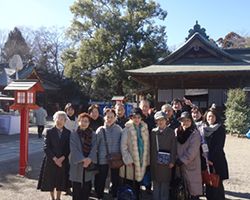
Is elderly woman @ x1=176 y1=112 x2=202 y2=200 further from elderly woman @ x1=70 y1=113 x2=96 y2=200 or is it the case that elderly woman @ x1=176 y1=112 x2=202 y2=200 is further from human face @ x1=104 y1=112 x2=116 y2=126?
elderly woman @ x1=70 y1=113 x2=96 y2=200

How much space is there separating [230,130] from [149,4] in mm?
19763

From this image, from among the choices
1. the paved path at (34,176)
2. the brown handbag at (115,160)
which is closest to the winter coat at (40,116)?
the paved path at (34,176)

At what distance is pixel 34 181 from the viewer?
7.79 m

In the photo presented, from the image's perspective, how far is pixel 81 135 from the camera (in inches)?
223

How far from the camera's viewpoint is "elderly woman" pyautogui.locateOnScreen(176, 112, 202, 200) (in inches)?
220

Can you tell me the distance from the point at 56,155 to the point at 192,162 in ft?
6.69

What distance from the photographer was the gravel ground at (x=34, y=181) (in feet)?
22.1

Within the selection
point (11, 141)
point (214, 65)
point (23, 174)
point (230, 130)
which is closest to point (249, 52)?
point (214, 65)

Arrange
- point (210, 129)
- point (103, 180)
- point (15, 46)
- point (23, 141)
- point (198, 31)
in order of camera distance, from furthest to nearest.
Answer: point (15, 46)
point (198, 31)
point (23, 141)
point (103, 180)
point (210, 129)

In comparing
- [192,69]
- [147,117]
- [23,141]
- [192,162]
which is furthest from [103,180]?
[192,69]

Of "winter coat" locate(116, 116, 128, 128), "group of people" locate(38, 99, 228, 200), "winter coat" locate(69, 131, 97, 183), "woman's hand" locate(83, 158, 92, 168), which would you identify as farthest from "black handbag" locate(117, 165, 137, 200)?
"winter coat" locate(116, 116, 128, 128)

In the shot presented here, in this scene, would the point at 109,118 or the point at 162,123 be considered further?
the point at 109,118

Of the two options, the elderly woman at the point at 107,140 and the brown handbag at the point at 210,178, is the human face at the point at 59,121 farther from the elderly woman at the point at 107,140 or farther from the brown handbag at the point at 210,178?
the brown handbag at the point at 210,178

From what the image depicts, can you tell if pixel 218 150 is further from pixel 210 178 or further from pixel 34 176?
pixel 34 176
